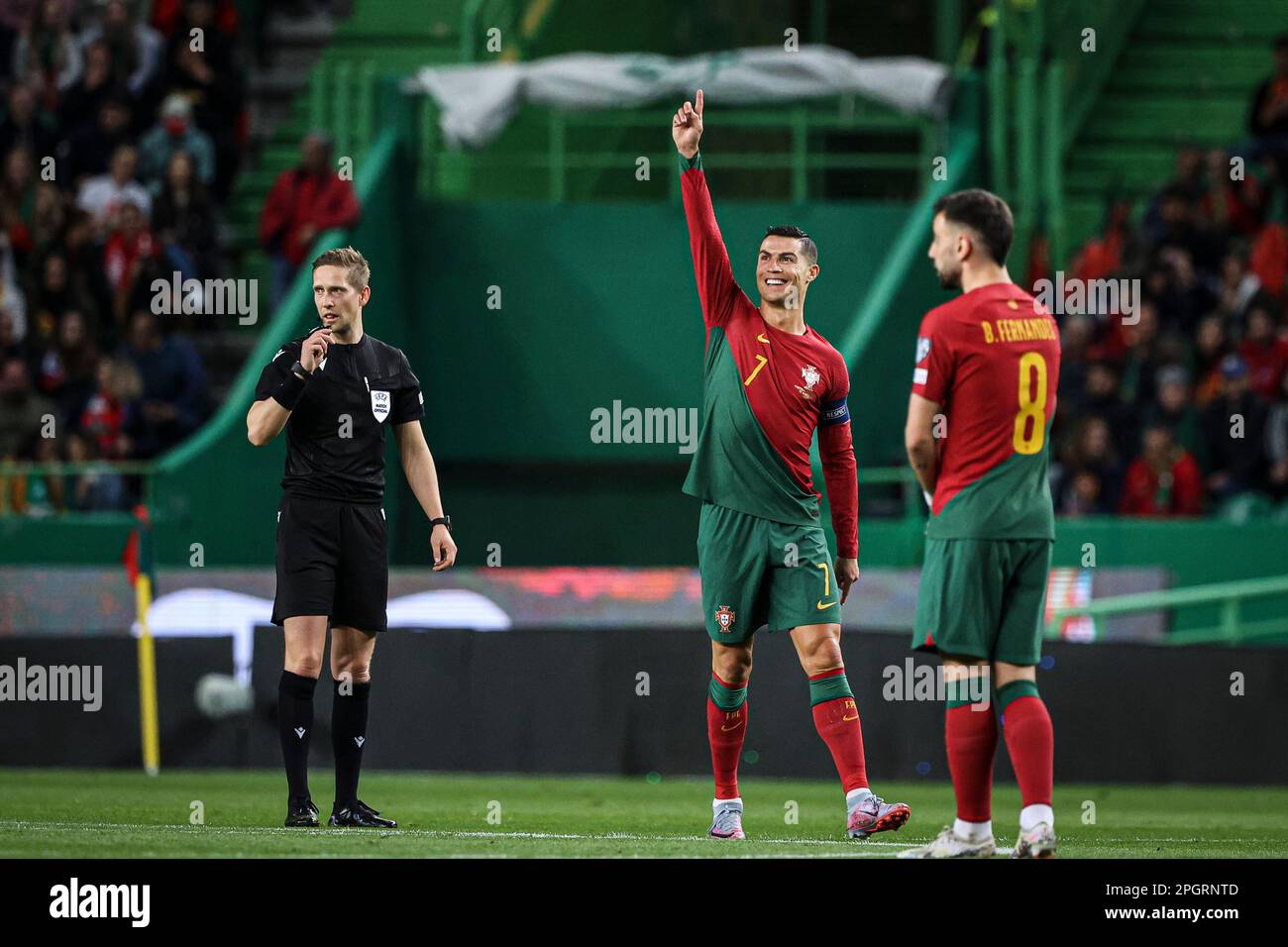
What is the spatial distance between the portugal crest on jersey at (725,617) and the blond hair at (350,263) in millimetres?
1902

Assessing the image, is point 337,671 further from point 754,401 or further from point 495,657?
point 495,657

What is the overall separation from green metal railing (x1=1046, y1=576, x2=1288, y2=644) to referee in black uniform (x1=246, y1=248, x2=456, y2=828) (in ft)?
23.5

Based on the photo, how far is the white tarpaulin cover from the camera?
673 inches

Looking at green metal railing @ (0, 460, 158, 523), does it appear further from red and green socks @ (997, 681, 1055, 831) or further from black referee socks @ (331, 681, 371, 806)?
red and green socks @ (997, 681, 1055, 831)

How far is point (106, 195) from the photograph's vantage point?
18.4 m

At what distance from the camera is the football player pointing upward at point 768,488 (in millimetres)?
8117

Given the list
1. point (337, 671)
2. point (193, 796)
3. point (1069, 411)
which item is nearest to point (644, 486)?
point (1069, 411)

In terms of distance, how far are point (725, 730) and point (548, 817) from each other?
1624 millimetres

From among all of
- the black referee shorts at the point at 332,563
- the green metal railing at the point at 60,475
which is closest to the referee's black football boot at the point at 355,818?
the black referee shorts at the point at 332,563

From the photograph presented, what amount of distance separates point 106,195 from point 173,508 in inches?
161

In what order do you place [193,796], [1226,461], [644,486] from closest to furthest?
[193,796] < [1226,461] < [644,486]

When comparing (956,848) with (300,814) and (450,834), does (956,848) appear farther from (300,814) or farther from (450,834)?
(300,814)

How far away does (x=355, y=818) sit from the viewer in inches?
328

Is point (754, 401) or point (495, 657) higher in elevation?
point (754, 401)
